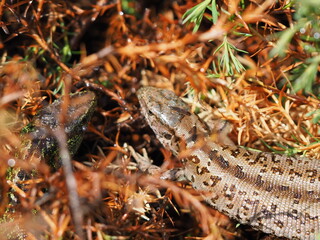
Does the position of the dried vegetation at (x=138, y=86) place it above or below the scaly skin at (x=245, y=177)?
above

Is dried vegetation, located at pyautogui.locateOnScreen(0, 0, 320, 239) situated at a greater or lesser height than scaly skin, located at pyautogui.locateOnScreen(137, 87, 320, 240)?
greater

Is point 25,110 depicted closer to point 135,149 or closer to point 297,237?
point 135,149

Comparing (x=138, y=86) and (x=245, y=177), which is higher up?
(x=138, y=86)

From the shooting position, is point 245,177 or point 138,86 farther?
point 138,86
